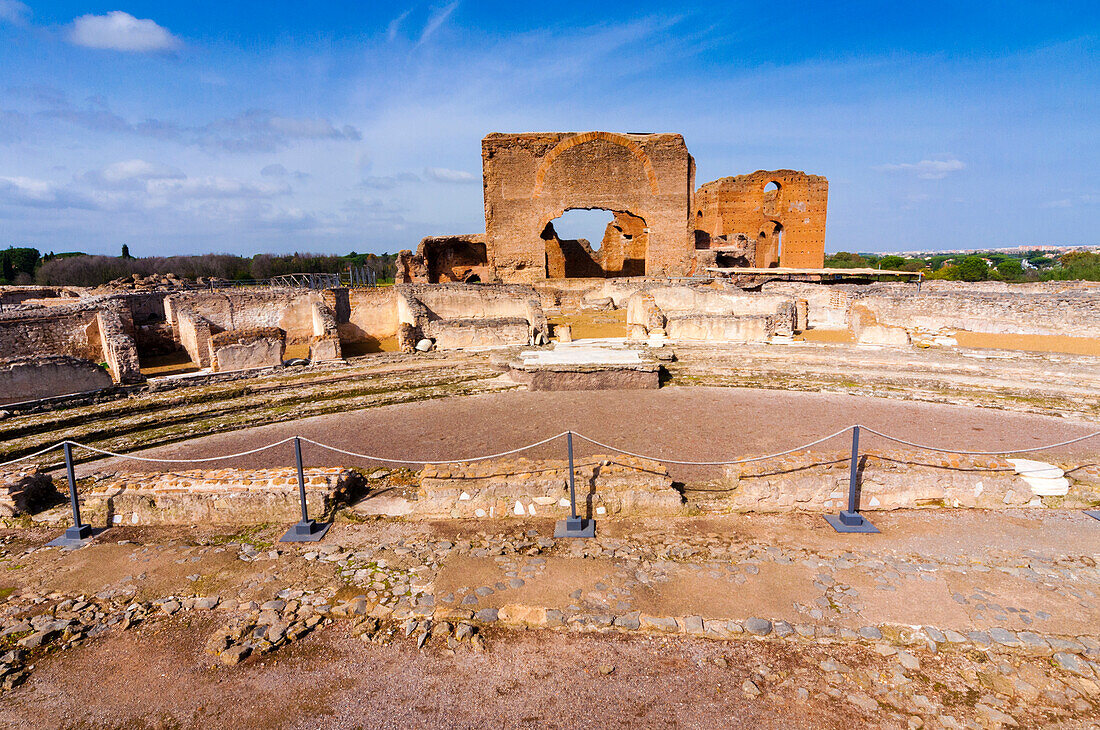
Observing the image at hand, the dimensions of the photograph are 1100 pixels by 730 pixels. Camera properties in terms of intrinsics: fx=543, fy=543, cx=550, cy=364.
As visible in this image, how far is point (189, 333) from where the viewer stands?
15359 millimetres

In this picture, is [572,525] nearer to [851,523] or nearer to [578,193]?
[851,523]

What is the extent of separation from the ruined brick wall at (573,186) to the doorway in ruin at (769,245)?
14716 millimetres

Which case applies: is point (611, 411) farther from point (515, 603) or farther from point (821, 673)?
point (821, 673)

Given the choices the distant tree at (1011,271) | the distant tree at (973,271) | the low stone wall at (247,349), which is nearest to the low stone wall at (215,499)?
the low stone wall at (247,349)

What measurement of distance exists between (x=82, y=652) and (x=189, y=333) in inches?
552

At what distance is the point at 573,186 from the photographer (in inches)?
1005

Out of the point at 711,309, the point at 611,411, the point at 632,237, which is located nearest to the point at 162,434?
the point at 611,411

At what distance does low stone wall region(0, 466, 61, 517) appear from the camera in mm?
5609

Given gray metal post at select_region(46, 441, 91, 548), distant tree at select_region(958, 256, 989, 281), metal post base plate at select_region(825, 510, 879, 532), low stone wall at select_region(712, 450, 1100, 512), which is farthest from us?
distant tree at select_region(958, 256, 989, 281)

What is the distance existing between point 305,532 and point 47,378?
807 centimetres

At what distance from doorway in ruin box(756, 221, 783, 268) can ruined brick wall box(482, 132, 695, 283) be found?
14716 millimetres

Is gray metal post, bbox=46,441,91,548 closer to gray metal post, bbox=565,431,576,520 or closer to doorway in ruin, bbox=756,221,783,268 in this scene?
gray metal post, bbox=565,431,576,520

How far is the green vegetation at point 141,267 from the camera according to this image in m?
46.2

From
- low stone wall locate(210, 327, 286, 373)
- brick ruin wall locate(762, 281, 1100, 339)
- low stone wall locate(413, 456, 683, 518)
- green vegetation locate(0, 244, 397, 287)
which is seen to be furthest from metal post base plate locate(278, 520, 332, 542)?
green vegetation locate(0, 244, 397, 287)
